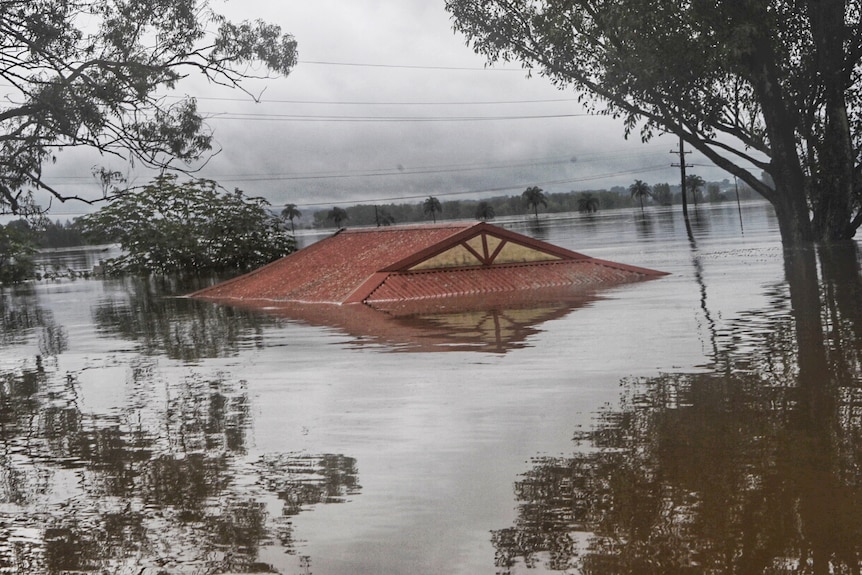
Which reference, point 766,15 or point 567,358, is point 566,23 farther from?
point 567,358

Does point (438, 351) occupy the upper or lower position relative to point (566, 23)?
lower

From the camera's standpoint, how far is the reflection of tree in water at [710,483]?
4344 mm

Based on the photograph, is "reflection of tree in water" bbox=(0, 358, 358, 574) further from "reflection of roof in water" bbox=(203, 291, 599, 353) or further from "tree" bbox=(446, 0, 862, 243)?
"tree" bbox=(446, 0, 862, 243)

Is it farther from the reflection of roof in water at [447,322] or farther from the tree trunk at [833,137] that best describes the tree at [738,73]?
the reflection of roof in water at [447,322]

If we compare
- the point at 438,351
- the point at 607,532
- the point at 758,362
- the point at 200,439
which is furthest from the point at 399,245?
the point at 607,532

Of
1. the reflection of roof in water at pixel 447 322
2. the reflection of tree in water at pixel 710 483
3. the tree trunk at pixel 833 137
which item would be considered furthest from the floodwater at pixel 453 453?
the tree trunk at pixel 833 137

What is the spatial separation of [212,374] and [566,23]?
77.5 feet

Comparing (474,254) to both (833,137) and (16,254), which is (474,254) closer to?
(833,137)

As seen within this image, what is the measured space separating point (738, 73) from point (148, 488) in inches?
1124

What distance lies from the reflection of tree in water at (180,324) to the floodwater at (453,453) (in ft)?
1.27

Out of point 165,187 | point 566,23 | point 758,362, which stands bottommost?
point 758,362

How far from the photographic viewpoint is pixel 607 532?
4.64 m

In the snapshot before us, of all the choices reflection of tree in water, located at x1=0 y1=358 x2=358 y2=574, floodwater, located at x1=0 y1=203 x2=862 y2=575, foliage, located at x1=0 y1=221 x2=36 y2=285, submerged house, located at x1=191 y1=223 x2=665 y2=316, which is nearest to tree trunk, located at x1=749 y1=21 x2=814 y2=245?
submerged house, located at x1=191 y1=223 x2=665 y2=316

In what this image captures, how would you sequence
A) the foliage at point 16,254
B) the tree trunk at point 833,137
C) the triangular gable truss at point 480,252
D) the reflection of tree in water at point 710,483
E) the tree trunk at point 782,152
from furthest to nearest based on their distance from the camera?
the foliage at point 16,254 → the tree trunk at point 782,152 → the tree trunk at point 833,137 → the triangular gable truss at point 480,252 → the reflection of tree in water at point 710,483
